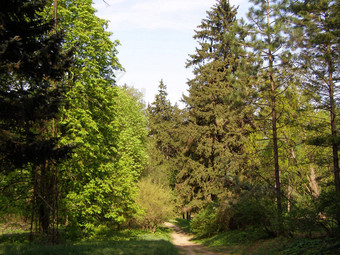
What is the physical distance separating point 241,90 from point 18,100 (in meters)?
12.3

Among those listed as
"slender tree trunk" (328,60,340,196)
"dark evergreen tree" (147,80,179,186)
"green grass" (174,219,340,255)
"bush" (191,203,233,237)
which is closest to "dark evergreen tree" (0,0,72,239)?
"green grass" (174,219,340,255)

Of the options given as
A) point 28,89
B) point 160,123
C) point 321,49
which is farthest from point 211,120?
point 160,123

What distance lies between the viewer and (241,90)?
1672cm

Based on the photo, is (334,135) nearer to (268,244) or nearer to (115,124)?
(268,244)

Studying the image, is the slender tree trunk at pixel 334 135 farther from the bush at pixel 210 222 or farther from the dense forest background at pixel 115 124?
the bush at pixel 210 222

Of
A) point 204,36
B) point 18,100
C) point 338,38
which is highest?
point 204,36

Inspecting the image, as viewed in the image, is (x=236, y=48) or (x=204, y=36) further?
(x=204, y=36)

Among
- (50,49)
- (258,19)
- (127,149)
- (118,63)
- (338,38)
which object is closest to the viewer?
(50,49)

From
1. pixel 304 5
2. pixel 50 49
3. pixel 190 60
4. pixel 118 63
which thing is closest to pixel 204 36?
pixel 190 60

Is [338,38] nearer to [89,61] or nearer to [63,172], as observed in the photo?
[89,61]

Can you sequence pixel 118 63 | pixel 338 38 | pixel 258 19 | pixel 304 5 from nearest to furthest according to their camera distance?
1. pixel 338 38
2. pixel 304 5
3. pixel 258 19
4. pixel 118 63

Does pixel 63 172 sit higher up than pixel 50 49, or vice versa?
pixel 50 49

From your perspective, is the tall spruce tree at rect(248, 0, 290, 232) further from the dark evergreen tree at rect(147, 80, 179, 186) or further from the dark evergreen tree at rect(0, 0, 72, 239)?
the dark evergreen tree at rect(147, 80, 179, 186)

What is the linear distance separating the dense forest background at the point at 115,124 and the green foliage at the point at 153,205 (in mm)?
101
